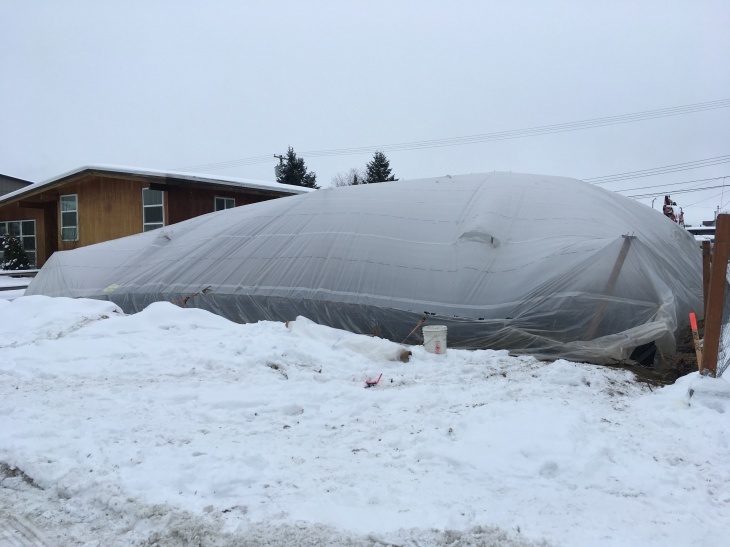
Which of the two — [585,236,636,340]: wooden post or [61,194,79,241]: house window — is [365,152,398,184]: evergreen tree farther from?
[585,236,636,340]: wooden post

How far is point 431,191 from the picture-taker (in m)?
10.0

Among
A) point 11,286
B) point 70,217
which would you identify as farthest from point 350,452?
point 70,217

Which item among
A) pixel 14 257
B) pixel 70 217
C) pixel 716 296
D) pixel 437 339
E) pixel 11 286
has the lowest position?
pixel 11 286

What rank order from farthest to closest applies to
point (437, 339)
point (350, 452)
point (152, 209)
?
point (152, 209)
point (437, 339)
point (350, 452)

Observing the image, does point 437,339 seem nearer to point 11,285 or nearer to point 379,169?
point 11,285

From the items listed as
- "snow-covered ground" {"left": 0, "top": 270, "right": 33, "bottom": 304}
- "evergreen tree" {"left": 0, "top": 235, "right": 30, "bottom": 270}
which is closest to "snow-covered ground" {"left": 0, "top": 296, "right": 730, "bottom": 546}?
"snow-covered ground" {"left": 0, "top": 270, "right": 33, "bottom": 304}

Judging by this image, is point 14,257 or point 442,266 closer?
point 442,266

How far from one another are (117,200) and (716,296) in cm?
1750

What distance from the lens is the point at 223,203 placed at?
1866 cm

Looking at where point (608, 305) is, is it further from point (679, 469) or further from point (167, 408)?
point (167, 408)

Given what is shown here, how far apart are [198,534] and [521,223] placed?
22.9 ft

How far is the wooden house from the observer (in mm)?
17062

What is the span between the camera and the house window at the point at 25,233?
2152 centimetres

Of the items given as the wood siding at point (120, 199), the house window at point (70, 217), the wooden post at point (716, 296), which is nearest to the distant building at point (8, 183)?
the wood siding at point (120, 199)
